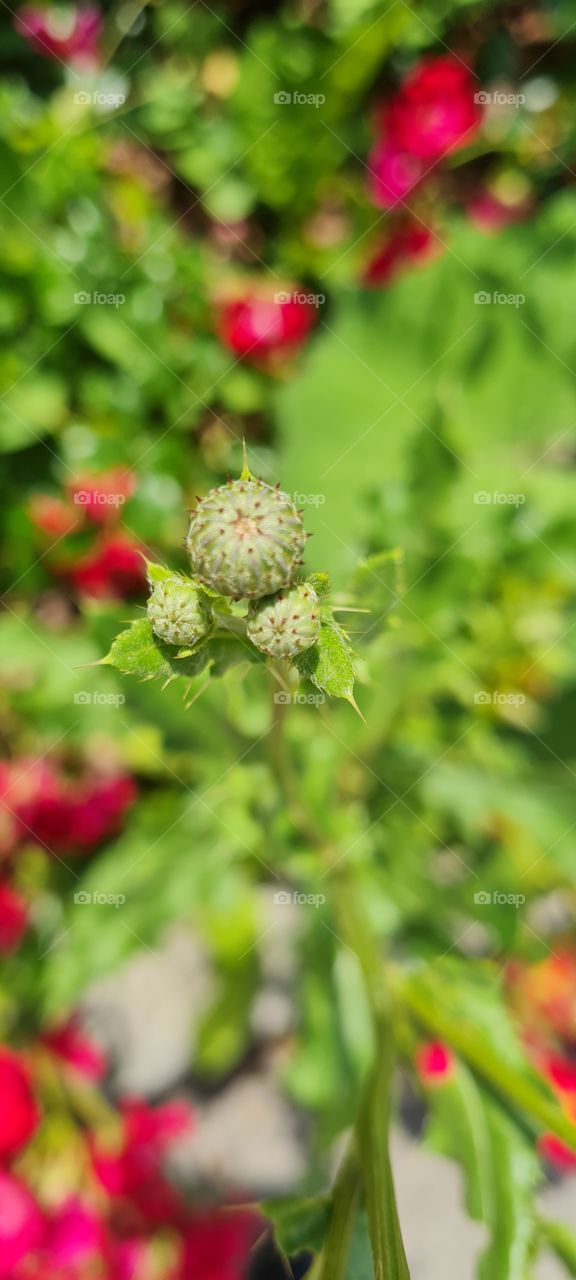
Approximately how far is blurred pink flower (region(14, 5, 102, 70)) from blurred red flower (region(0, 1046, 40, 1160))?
258 centimetres

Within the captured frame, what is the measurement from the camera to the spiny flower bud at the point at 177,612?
0.86 m

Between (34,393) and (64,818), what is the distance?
1.09 metres

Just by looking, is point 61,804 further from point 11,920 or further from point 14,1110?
point 14,1110

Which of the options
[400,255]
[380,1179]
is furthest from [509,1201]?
[400,255]

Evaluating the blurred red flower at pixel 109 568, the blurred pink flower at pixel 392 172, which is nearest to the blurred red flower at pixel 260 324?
the blurred pink flower at pixel 392 172

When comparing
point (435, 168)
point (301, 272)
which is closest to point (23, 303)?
point (301, 272)

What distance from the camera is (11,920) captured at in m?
2.22

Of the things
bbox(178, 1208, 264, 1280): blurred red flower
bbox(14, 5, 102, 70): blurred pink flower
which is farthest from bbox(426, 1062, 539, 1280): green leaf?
bbox(14, 5, 102, 70): blurred pink flower

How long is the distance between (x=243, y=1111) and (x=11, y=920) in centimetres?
84

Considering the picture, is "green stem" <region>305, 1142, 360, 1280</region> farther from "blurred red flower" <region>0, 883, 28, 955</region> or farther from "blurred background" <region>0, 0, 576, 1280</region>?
"blurred red flower" <region>0, 883, 28, 955</region>

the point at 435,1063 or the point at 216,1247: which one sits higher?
the point at 435,1063

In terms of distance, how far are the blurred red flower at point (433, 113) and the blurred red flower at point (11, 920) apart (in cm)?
225

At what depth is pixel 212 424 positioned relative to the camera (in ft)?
8.34

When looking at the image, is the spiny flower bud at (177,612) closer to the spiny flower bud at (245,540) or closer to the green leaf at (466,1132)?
the spiny flower bud at (245,540)
